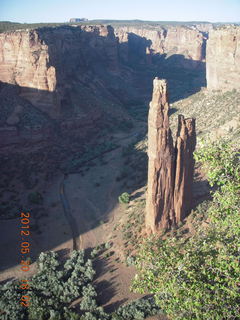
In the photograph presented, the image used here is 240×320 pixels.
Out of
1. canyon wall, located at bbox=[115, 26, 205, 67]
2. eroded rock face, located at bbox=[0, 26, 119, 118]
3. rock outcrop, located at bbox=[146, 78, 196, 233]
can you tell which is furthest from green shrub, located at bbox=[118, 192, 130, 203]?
canyon wall, located at bbox=[115, 26, 205, 67]

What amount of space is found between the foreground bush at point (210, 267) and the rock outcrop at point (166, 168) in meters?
13.7

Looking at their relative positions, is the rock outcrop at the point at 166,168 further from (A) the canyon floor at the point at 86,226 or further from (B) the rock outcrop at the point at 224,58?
(B) the rock outcrop at the point at 224,58

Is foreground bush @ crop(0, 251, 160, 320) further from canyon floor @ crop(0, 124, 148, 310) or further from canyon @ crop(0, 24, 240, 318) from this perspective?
canyon @ crop(0, 24, 240, 318)

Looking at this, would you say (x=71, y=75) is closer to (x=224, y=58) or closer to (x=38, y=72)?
(x=38, y=72)

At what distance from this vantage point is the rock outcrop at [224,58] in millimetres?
60312

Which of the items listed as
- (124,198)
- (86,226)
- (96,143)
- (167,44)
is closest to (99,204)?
(124,198)

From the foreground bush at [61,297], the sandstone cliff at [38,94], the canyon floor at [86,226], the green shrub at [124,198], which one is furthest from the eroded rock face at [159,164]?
the sandstone cliff at [38,94]

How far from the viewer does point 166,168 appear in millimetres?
28422

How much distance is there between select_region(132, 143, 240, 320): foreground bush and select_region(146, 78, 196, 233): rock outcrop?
45.1ft

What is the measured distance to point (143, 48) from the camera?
407 ft

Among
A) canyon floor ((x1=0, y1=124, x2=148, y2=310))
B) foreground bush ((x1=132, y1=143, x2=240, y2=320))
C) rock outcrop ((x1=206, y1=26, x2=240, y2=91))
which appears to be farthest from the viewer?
rock outcrop ((x1=206, y1=26, x2=240, y2=91))

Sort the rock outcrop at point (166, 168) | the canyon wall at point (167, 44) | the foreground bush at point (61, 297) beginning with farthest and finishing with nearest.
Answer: the canyon wall at point (167, 44)
the rock outcrop at point (166, 168)
the foreground bush at point (61, 297)

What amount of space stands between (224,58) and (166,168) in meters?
42.4

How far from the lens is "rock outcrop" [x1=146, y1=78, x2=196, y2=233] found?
89.4 feet
